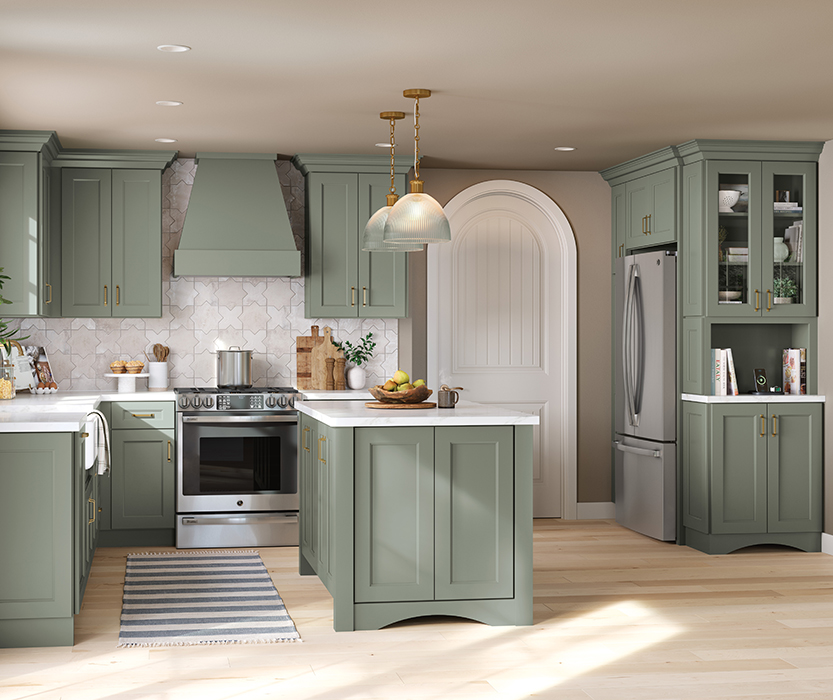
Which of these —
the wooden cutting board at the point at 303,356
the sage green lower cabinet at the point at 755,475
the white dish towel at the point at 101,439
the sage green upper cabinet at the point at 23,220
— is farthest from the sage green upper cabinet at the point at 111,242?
the sage green lower cabinet at the point at 755,475

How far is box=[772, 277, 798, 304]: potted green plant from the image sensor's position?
5844mm

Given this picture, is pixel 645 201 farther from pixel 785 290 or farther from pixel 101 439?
pixel 101 439

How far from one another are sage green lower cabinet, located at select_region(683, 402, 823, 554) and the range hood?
107 inches

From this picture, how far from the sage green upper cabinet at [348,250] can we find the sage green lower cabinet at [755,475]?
6.88 ft

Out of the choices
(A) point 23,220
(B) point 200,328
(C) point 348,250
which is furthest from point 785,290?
(A) point 23,220

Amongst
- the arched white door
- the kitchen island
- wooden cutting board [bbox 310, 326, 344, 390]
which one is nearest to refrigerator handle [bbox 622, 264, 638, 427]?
the arched white door

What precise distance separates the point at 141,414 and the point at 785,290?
13.0 feet

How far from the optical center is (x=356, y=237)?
6.23 meters

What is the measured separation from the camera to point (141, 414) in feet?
19.2

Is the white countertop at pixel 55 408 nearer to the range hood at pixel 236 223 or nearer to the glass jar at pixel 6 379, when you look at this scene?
the glass jar at pixel 6 379

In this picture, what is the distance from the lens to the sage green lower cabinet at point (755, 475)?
5.70 meters

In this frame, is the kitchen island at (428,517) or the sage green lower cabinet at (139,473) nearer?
the kitchen island at (428,517)

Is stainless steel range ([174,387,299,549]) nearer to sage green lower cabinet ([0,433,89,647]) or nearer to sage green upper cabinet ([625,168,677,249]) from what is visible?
sage green lower cabinet ([0,433,89,647])

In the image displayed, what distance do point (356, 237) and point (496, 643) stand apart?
3.10 meters
